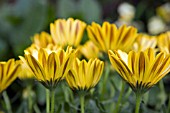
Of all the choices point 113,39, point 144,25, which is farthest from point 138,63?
point 144,25

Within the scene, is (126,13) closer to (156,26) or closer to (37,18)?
(156,26)

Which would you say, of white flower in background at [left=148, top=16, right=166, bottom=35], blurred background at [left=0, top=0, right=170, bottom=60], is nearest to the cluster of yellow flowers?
blurred background at [left=0, top=0, right=170, bottom=60]

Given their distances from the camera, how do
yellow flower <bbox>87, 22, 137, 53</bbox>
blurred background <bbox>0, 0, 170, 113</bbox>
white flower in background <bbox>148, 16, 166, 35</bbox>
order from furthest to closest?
white flower in background <bbox>148, 16, 166, 35</bbox>
blurred background <bbox>0, 0, 170, 113</bbox>
yellow flower <bbox>87, 22, 137, 53</bbox>

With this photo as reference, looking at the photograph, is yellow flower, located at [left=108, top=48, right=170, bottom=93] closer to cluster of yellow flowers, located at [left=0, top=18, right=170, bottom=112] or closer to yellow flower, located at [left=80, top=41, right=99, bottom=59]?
cluster of yellow flowers, located at [left=0, top=18, right=170, bottom=112]

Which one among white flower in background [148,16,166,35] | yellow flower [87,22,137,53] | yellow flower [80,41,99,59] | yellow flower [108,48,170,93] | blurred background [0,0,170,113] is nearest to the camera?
yellow flower [108,48,170,93]

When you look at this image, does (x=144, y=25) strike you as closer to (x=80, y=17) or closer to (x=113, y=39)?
(x=80, y=17)

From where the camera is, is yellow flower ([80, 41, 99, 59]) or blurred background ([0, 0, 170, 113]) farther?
blurred background ([0, 0, 170, 113])

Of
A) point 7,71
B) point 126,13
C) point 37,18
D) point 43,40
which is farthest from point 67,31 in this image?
point 126,13
